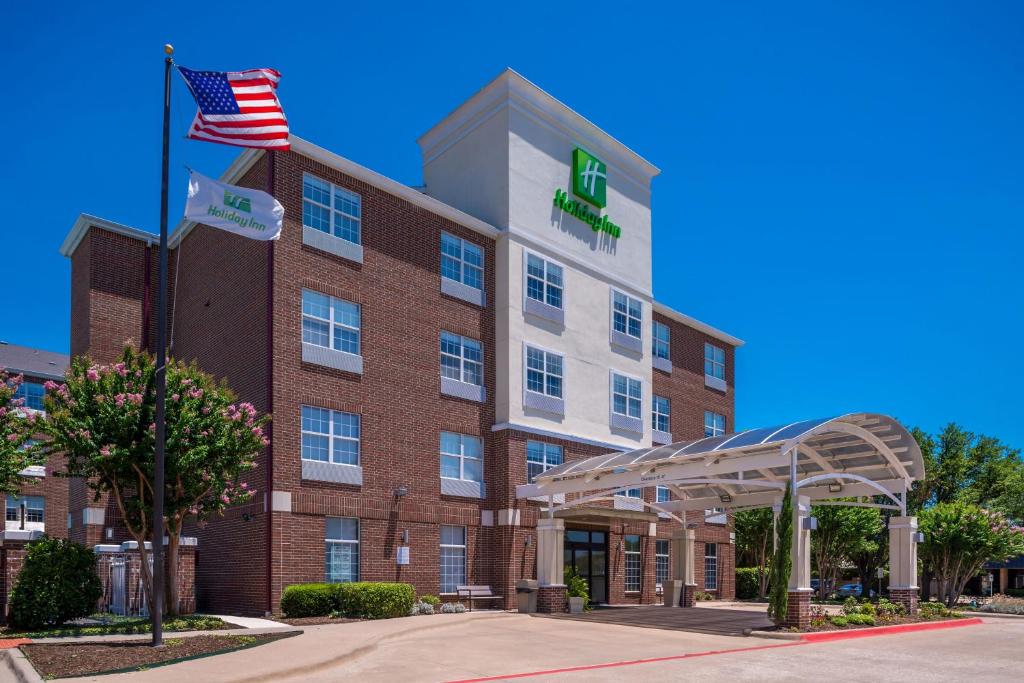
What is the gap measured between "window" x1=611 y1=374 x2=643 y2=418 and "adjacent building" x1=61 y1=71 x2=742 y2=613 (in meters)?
0.11

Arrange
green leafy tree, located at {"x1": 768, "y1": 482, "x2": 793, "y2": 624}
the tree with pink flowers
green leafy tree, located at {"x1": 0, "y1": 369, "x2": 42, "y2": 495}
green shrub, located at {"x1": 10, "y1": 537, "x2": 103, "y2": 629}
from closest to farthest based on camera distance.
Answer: green shrub, located at {"x1": 10, "y1": 537, "x2": 103, "y2": 629} < the tree with pink flowers < green leafy tree, located at {"x1": 0, "y1": 369, "x2": 42, "y2": 495} < green leafy tree, located at {"x1": 768, "y1": 482, "x2": 793, "y2": 624}

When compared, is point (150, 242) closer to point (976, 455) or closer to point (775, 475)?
point (775, 475)

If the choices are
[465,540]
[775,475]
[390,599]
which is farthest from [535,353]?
[390,599]

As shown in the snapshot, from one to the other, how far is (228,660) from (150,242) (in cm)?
2074

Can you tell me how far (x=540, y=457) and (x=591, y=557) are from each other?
14.6 ft

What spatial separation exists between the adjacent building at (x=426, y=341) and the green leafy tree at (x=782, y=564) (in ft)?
25.9

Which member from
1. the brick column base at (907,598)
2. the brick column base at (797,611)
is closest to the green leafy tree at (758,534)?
the brick column base at (907,598)

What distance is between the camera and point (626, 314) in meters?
37.3

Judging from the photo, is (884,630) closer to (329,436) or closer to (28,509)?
(329,436)

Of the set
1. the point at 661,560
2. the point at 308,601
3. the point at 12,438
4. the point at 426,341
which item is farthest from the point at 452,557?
the point at 12,438

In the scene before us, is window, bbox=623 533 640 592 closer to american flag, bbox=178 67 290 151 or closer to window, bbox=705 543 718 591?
window, bbox=705 543 718 591

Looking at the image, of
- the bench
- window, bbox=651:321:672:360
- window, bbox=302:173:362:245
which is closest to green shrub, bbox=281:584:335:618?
the bench

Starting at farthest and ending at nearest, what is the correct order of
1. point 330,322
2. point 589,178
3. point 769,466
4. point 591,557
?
point 589,178 < point 591,557 < point 330,322 < point 769,466

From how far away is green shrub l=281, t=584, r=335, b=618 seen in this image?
24406mm
